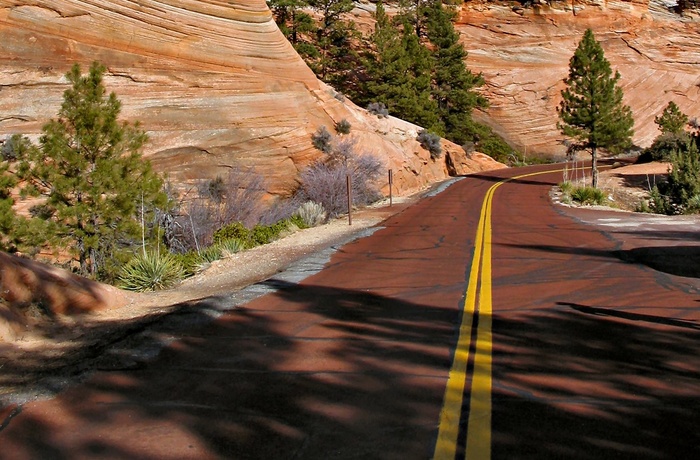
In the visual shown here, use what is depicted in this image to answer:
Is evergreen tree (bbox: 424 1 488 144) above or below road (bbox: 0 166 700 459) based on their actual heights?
above

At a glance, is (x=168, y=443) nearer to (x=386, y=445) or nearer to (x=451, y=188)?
(x=386, y=445)

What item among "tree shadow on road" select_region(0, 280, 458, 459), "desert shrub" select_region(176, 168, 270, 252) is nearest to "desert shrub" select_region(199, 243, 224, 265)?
"tree shadow on road" select_region(0, 280, 458, 459)

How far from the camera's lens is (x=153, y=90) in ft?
94.2

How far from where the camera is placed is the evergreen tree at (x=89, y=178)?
17.2 m

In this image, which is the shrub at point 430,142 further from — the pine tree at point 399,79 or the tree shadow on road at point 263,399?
the tree shadow on road at point 263,399

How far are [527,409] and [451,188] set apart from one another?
33.6 meters

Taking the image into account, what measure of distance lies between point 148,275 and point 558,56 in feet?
240

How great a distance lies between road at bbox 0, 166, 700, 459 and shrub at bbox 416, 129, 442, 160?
3665cm

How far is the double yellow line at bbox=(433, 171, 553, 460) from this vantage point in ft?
14.1

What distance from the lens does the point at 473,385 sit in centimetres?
545

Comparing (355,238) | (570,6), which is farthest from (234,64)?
(570,6)

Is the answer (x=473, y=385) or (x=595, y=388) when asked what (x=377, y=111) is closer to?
(x=473, y=385)

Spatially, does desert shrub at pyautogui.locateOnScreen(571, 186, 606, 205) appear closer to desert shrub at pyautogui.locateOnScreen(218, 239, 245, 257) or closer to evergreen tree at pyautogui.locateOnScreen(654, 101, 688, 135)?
desert shrub at pyautogui.locateOnScreen(218, 239, 245, 257)

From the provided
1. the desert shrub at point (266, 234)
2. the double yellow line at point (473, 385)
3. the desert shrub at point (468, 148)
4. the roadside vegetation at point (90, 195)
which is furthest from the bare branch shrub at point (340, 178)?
the desert shrub at point (468, 148)
